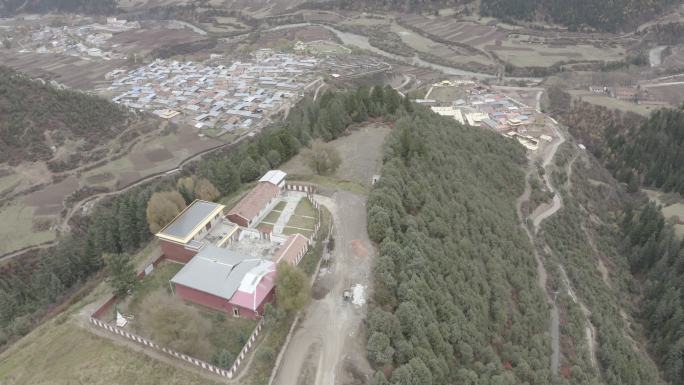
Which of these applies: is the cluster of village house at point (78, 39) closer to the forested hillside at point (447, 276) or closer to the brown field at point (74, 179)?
the brown field at point (74, 179)

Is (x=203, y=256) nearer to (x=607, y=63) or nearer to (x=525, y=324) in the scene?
(x=525, y=324)

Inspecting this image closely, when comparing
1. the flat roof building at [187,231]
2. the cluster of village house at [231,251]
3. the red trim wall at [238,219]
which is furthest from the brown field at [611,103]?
the flat roof building at [187,231]

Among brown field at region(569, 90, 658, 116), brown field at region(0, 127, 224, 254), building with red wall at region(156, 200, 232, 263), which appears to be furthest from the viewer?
brown field at region(569, 90, 658, 116)

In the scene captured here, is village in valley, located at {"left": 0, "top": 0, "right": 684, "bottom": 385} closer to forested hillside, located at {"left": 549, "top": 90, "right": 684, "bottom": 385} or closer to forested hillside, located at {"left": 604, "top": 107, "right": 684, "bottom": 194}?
forested hillside, located at {"left": 549, "top": 90, "right": 684, "bottom": 385}

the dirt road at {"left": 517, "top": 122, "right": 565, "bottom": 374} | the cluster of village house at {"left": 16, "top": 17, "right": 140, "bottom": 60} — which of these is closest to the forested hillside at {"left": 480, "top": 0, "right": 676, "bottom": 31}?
the dirt road at {"left": 517, "top": 122, "right": 565, "bottom": 374}

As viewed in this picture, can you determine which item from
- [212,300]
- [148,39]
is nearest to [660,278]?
[212,300]

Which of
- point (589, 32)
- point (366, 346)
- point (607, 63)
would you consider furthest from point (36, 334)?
point (589, 32)
